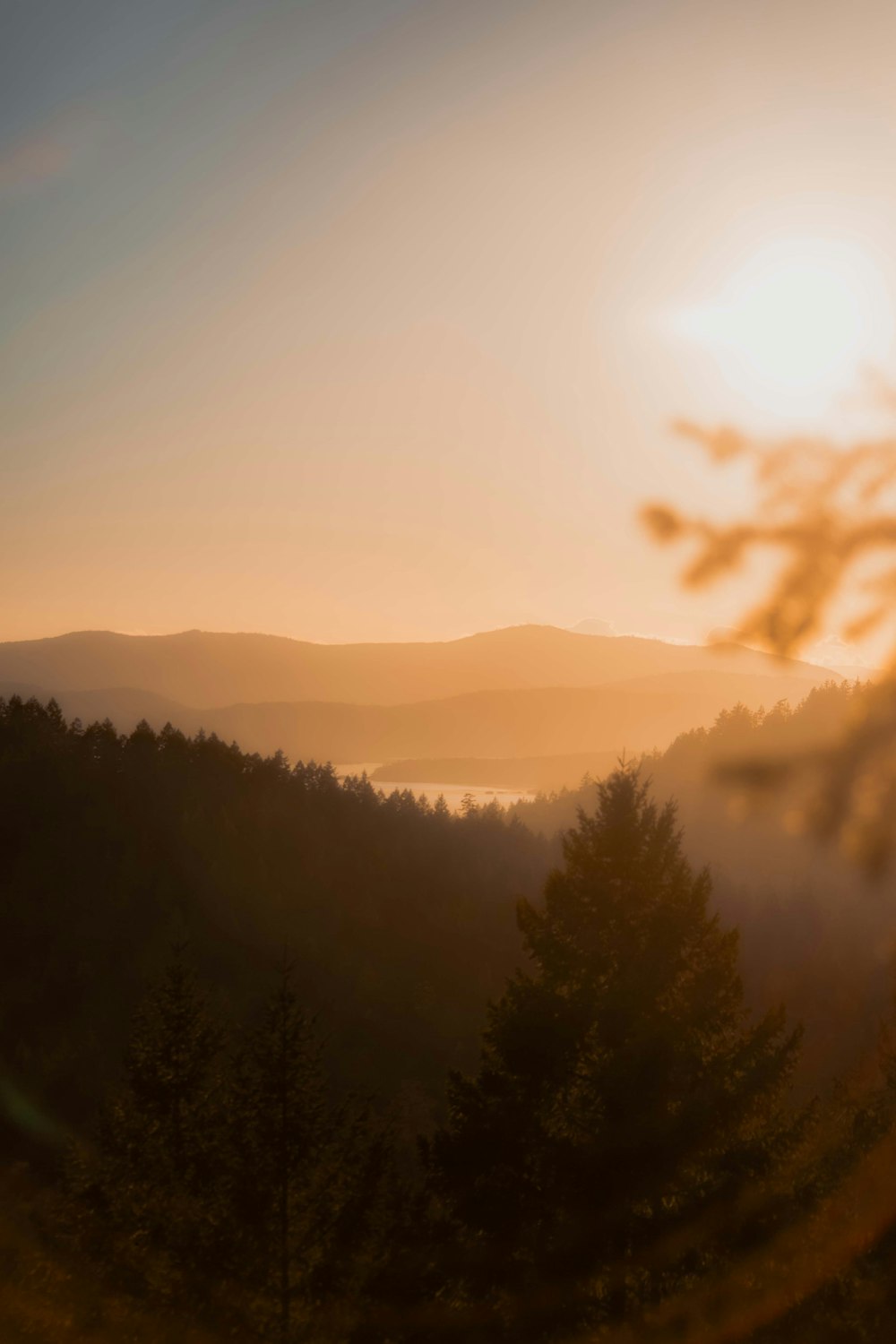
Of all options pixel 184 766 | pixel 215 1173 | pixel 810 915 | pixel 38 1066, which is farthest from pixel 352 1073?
pixel 215 1173

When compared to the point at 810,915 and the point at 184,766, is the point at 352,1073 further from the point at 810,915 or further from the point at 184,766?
the point at 810,915

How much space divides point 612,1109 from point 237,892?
8609cm

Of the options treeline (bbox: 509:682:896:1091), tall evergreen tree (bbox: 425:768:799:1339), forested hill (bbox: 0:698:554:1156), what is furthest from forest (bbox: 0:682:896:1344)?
forested hill (bbox: 0:698:554:1156)

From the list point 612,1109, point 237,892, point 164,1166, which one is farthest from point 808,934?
point 612,1109

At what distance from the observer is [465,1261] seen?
16.5m

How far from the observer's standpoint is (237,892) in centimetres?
9662

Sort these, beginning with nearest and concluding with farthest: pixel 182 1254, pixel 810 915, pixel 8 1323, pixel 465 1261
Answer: pixel 8 1323, pixel 465 1261, pixel 182 1254, pixel 810 915

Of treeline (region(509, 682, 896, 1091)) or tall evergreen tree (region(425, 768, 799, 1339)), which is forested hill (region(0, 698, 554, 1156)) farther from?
tall evergreen tree (region(425, 768, 799, 1339))

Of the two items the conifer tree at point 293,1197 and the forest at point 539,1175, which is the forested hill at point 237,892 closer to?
the forest at point 539,1175

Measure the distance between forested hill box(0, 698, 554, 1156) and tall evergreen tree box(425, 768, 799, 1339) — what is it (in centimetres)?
6593

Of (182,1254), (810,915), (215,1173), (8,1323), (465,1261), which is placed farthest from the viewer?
(810,915)

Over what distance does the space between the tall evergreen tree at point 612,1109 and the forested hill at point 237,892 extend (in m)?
65.9

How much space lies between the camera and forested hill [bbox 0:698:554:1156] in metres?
83.9

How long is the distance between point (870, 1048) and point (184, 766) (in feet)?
233
